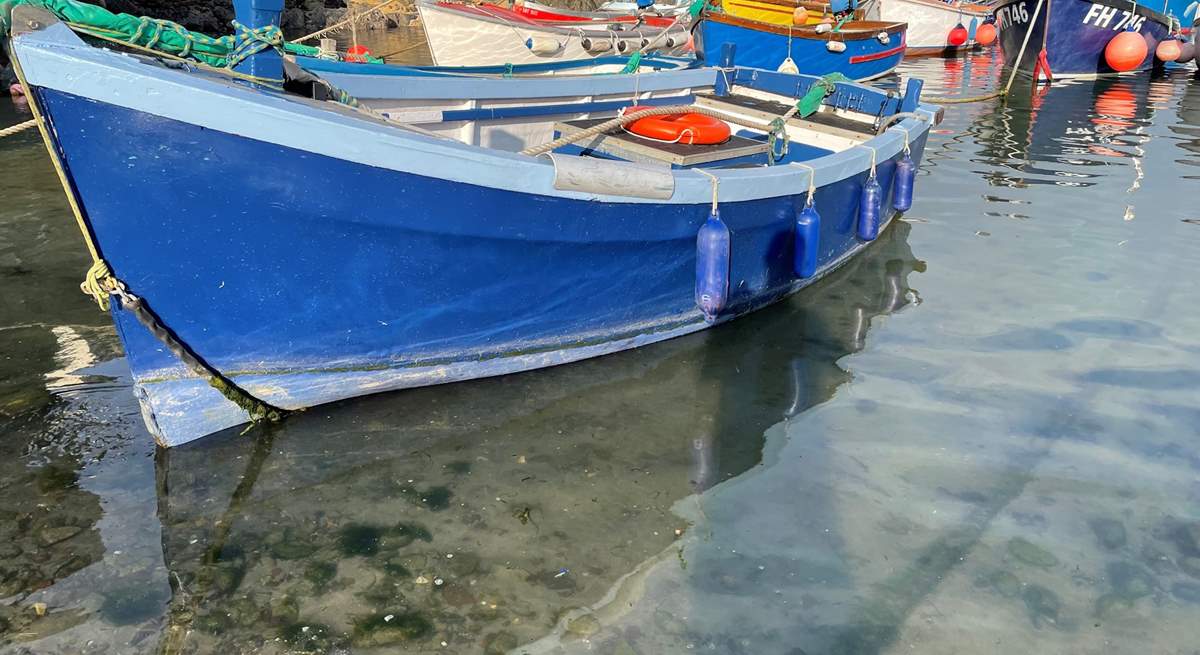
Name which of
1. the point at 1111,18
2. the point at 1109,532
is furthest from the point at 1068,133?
the point at 1109,532

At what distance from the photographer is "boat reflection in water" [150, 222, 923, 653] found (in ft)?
10.7

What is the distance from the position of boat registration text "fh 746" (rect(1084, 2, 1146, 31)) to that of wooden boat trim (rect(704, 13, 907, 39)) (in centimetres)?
463

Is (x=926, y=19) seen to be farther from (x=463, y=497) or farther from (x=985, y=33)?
(x=463, y=497)

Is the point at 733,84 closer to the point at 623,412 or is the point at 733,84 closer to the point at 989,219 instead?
the point at 989,219

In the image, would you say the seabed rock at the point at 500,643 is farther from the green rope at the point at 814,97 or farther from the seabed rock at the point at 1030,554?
the green rope at the point at 814,97

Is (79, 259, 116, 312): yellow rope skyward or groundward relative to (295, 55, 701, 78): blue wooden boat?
groundward

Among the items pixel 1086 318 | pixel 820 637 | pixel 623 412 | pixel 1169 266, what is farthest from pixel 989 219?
pixel 820 637

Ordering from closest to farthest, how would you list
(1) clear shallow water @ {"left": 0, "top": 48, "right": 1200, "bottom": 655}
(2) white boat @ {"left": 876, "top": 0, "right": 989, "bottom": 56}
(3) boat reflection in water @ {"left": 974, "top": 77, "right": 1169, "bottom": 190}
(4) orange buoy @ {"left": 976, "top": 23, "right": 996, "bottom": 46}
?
(1) clear shallow water @ {"left": 0, "top": 48, "right": 1200, "bottom": 655}
(3) boat reflection in water @ {"left": 974, "top": 77, "right": 1169, "bottom": 190}
(2) white boat @ {"left": 876, "top": 0, "right": 989, "bottom": 56}
(4) orange buoy @ {"left": 976, "top": 23, "right": 996, "bottom": 46}

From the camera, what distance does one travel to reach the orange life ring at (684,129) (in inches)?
229

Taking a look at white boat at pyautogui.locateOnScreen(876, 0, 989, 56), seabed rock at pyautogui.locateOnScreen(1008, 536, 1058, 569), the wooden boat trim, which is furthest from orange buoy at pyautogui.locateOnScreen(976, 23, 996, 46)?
seabed rock at pyautogui.locateOnScreen(1008, 536, 1058, 569)

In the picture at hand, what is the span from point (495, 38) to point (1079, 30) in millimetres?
13135

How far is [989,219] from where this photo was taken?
8305 mm

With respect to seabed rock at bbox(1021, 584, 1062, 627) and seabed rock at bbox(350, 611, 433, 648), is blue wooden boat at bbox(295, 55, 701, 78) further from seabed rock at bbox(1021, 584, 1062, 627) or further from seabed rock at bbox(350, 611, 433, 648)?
seabed rock at bbox(1021, 584, 1062, 627)

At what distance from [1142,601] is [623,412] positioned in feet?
8.16
